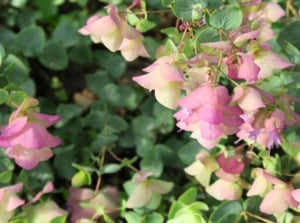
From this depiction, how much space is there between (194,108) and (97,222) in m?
0.35

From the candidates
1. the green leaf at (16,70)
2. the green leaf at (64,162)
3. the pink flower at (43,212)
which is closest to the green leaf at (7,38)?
the green leaf at (16,70)

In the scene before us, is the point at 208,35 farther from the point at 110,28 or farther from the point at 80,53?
the point at 80,53

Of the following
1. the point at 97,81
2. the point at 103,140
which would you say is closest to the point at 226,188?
the point at 103,140

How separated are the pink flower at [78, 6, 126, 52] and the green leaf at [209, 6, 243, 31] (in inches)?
5.9

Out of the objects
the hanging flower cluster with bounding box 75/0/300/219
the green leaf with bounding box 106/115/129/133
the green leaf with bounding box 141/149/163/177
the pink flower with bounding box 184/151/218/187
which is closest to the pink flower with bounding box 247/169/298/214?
the hanging flower cluster with bounding box 75/0/300/219

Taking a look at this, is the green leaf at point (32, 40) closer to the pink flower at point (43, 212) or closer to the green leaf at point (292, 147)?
the pink flower at point (43, 212)

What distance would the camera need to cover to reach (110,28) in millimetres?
941

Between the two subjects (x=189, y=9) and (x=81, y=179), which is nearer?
(x=189, y=9)

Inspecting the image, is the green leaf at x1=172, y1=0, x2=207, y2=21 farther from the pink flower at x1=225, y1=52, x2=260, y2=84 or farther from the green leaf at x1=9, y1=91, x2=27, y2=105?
the green leaf at x1=9, y1=91, x2=27, y2=105

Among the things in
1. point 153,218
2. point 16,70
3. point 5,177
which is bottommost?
point 153,218

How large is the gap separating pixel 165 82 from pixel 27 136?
217 millimetres

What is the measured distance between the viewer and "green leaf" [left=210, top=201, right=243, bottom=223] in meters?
1.00

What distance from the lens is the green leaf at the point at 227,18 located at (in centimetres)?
86

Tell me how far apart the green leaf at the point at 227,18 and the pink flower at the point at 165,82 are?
0.08m
